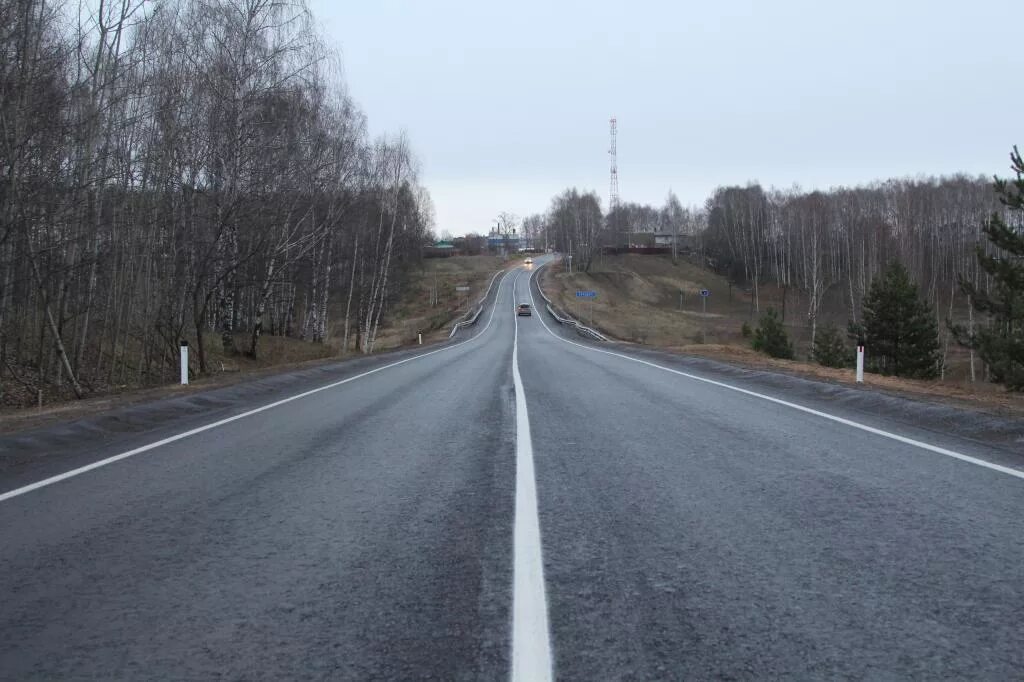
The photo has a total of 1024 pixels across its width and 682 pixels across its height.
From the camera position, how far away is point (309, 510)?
16.8ft

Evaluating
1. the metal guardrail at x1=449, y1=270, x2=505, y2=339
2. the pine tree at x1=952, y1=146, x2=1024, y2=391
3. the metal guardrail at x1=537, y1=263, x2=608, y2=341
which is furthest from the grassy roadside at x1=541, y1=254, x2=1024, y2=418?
the metal guardrail at x1=449, y1=270, x2=505, y2=339

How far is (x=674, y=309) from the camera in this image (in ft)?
317

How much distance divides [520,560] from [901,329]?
38.3 meters

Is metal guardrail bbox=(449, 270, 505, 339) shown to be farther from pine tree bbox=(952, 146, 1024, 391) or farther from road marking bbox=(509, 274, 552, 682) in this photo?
road marking bbox=(509, 274, 552, 682)

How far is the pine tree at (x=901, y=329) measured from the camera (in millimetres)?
36375

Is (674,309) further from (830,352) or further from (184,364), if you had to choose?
(184,364)

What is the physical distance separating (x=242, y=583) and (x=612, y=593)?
1.91m

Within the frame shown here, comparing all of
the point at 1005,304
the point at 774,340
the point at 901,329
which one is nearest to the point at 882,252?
the point at 774,340

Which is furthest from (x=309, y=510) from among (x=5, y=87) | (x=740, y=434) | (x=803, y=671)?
(x=5, y=87)

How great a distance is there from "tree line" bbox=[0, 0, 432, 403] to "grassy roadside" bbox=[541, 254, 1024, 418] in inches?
616

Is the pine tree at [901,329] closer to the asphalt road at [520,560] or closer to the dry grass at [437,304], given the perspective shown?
the dry grass at [437,304]

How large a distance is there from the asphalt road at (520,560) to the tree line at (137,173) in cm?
994

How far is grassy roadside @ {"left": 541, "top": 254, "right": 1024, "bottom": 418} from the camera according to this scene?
3950 centimetres

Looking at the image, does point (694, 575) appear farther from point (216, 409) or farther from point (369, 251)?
point (369, 251)
